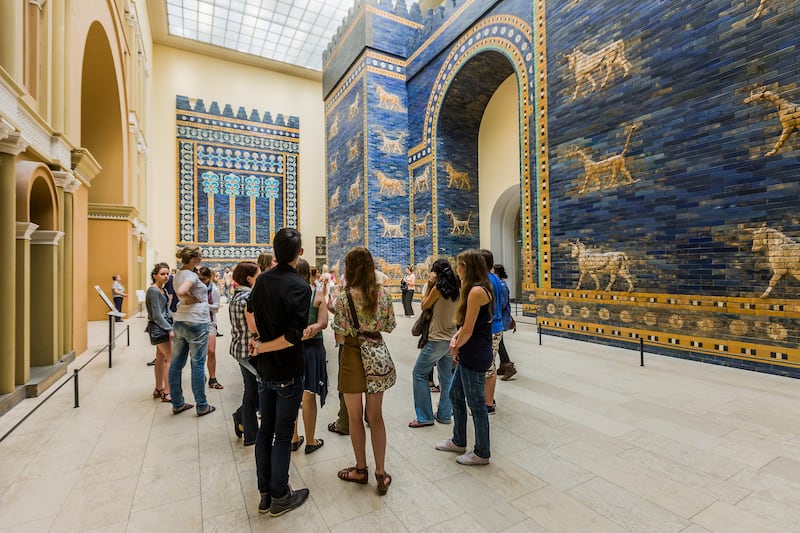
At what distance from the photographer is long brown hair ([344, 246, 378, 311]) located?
232cm

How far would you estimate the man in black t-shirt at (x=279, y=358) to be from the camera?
6.94 feet

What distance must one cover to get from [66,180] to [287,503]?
591cm

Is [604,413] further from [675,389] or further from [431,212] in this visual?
[431,212]

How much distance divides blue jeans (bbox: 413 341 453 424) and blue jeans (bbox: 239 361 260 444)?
1338 mm

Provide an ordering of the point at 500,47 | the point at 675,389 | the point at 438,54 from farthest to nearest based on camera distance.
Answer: the point at 438,54
the point at 500,47
the point at 675,389

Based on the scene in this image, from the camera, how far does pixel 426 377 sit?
3383 millimetres

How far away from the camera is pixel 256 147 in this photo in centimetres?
2094

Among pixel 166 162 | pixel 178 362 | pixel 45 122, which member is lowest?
pixel 178 362

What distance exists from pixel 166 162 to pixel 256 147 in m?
4.57

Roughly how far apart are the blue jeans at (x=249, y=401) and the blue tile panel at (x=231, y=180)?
18512mm

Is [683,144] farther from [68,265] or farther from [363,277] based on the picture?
[68,265]

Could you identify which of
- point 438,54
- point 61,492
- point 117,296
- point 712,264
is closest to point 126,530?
point 61,492

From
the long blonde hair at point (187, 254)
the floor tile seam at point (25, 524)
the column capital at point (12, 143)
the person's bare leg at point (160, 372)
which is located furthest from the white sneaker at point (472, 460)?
the column capital at point (12, 143)

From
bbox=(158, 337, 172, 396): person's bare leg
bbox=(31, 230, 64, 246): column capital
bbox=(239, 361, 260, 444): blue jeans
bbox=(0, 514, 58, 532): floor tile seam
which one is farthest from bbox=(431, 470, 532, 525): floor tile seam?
bbox=(31, 230, 64, 246): column capital
